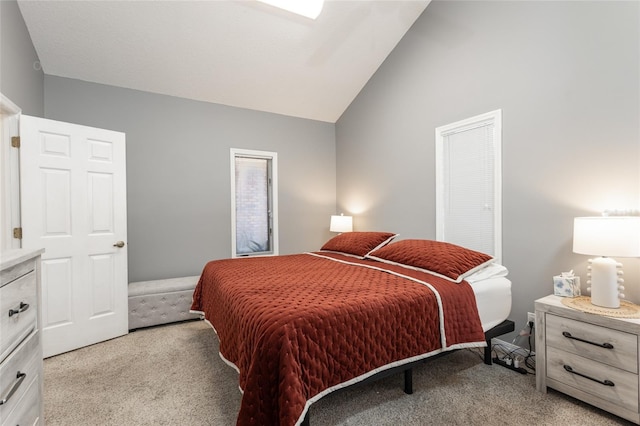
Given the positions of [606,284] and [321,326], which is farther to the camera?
[606,284]

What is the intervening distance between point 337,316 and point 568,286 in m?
1.80

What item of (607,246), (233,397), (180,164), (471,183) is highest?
(180,164)

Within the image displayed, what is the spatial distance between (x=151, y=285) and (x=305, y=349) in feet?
8.91

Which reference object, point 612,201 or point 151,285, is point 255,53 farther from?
point 612,201

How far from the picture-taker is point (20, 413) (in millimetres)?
1170

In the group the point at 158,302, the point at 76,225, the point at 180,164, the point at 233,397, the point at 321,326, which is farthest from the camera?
the point at 180,164

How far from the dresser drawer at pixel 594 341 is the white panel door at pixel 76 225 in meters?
3.69

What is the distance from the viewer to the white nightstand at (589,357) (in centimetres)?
161

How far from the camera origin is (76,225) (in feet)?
9.03

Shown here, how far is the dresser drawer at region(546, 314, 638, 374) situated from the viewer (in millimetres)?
1611

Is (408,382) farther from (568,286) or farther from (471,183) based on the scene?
(471,183)

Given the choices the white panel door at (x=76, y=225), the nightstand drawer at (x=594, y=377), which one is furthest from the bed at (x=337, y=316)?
the white panel door at (x=76, y=225)

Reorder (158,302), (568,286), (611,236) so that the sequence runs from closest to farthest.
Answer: (611,236) < (568,286) < (158,302)

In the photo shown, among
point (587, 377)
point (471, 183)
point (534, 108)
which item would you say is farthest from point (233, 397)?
point (534, 108)
